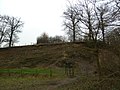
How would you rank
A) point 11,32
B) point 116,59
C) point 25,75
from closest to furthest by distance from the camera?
point 116,59 → point 25,75 → point 11,32

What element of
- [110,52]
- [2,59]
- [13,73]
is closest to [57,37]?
[2,59]

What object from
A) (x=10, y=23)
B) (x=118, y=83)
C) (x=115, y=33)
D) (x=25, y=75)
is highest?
(x=10, y=23)

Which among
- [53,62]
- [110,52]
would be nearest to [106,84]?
[110,52]

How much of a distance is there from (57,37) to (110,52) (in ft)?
213

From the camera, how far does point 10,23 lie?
7250 cm

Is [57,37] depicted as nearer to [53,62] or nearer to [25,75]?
[53,62]

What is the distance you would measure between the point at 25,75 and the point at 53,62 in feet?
40.7

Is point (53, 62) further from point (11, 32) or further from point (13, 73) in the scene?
point (11, 32)

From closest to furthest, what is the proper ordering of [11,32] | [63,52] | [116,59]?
[116,59] → [63,52] → [11,32]

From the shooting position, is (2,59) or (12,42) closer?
(2,59)

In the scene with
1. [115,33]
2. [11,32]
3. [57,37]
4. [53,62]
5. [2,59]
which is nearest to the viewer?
[115,33]

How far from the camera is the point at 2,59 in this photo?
186 ft

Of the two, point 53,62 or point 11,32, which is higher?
point 11,32

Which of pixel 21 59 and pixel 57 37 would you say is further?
pixel 57 37
